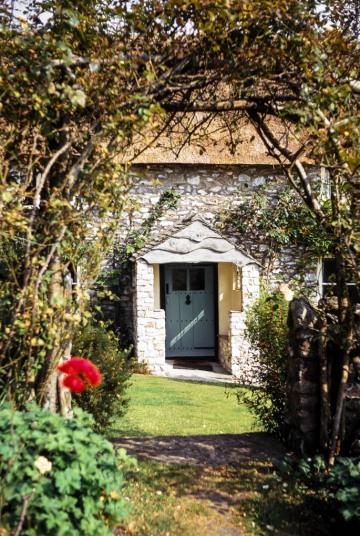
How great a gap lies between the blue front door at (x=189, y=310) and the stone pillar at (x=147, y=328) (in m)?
2.10

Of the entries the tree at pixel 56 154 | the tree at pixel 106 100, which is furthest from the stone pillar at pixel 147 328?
the tree at pixel 56 154

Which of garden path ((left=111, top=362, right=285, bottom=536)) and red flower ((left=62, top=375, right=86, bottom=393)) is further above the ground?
red flower ((left=62, top=375, right=86, bottom=393))

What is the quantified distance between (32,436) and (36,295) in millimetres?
863

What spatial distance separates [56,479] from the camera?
2410 millimetres

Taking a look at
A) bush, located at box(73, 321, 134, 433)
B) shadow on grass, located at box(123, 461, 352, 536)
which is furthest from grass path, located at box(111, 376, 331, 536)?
bush, located at box(73, 321, 134, 433)

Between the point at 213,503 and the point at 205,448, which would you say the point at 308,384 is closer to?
the point at 205,448

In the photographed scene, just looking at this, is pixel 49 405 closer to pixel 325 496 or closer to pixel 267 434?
pixel 325 496

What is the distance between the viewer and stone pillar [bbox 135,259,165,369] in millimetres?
10391

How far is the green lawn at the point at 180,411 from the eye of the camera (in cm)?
635

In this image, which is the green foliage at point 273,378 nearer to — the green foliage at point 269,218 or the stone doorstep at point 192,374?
the stone doorstep at point 192,374

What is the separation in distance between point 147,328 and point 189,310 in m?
2.34

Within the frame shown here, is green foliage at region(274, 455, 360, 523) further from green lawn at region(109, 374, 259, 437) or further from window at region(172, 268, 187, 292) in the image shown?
window at region(172, 268, 187, 292)

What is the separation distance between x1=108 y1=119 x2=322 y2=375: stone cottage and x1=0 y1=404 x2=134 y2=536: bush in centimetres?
718

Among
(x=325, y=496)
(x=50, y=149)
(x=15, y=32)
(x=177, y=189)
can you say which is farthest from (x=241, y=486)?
(x=177, y=189)
